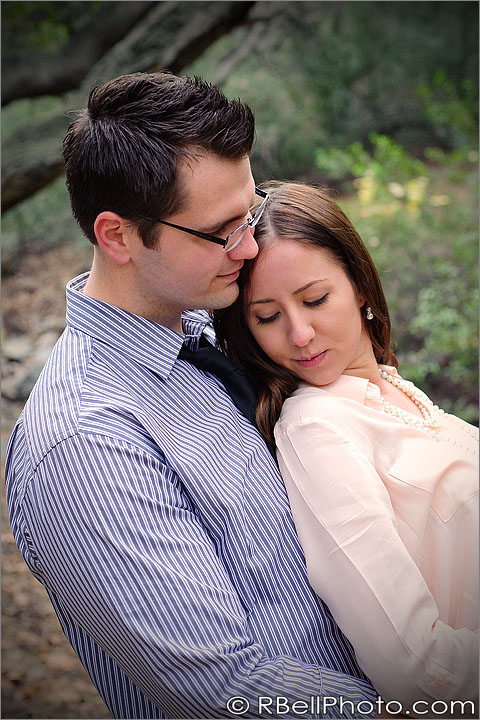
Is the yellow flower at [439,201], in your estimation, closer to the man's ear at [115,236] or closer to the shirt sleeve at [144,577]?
the man's ear at [115,236]

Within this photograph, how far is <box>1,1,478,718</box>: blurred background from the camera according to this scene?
4.55 meters

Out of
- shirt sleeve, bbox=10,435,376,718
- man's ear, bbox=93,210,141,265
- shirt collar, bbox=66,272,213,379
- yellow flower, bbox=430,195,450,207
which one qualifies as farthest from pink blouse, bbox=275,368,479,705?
yellow flower, bbox=430,195,450,207

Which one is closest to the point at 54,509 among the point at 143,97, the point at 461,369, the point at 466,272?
the point at 143,97

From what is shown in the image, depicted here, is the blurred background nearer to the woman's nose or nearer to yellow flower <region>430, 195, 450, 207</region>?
yellow flower <region>430, 195, 450, 207</region>

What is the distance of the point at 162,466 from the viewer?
5.51 ft

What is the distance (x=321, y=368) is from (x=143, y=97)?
83 cm

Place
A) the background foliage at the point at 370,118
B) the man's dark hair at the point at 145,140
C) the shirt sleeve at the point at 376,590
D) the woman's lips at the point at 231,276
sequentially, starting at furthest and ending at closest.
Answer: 1. the background foliage at the point at 370,118
2. the woman's lips at the point at 231,276
3. the man's dark hair at the point at 145,140
4. the shirt sleeve at the point at 376,590

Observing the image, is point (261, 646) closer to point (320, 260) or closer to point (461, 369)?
point (320, 260)

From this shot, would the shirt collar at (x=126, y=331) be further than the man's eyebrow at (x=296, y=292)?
No

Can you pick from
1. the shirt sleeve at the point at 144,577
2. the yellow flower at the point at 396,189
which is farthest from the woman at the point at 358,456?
the yellow flower at the point at 396,189

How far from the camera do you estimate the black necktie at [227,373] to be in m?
2.01

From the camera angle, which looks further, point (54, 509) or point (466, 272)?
point (466, 272)

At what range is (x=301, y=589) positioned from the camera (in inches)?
70.6

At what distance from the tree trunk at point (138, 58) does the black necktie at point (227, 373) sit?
297cm
